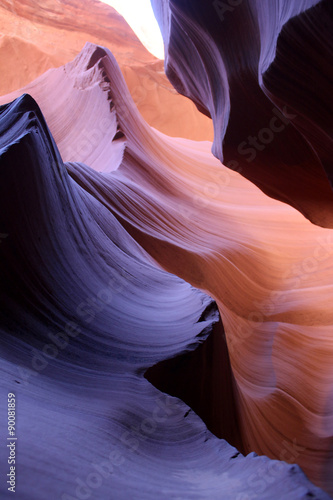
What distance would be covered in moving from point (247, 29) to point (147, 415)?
5.84 ft

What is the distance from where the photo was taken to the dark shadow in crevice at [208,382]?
1.32 m

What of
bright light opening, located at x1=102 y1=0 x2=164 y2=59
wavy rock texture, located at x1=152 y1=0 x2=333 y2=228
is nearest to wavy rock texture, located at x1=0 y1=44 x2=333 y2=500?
wavy rock texture, located at x1=152 y1=0 x2=333 y2=228

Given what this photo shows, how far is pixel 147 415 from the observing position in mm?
1068


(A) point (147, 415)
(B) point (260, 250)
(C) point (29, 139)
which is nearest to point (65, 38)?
(B) point (260, 250)

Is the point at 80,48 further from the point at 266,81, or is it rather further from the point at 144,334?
the point at 144,334

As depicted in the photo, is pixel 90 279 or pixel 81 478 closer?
pixel 81 478

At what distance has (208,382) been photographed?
1.47m

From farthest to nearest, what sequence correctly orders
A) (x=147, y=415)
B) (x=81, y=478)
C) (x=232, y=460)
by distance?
(x=147, y=415) < (x=232, y=460) < (x=81, y=478)

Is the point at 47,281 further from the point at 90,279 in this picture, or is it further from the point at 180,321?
the point at 180,321

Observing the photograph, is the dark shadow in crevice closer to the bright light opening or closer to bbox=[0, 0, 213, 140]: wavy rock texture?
bbox=[0, 0, 213, 140]: wavy rock texture

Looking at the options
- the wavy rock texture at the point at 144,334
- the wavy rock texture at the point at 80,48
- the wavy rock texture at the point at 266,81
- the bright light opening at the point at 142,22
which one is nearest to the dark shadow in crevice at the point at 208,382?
the wavy rock texture at the point at 144,334

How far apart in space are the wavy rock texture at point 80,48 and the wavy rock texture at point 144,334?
18.9 ft

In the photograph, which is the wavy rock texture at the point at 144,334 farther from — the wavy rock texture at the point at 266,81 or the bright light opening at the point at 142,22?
the bright light opening at the point at 142,22

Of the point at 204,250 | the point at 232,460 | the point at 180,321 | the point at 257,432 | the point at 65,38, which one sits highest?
the point at 65,38
